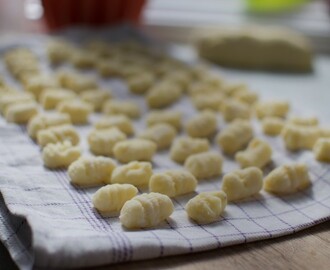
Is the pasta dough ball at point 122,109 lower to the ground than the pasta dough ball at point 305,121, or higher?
higher

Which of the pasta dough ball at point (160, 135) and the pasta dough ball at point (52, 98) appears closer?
the pasta dough ball at point (160, 135)

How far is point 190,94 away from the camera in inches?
61.9

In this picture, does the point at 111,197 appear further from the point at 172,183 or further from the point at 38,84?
the point at 38,84

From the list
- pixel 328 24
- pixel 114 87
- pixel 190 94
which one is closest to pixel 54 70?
pixel 114 87

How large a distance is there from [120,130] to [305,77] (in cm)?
75

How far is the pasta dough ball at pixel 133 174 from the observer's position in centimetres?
107

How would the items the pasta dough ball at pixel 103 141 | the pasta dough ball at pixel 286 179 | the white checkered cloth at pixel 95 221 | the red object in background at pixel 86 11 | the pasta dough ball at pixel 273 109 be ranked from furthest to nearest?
the red object in background at pixel 86 11 < the pasta dough ball at pixel 273 109 < the pasta dough ball at pixel 103 141 < the pasta dough ball at pixel 286 179 < the white checkered cloth at pixel 95 221

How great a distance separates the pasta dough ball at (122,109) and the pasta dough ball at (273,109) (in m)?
0.29

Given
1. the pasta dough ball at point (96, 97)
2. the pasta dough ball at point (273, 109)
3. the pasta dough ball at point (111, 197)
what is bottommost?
the pasta dough ball at point (273, 109)

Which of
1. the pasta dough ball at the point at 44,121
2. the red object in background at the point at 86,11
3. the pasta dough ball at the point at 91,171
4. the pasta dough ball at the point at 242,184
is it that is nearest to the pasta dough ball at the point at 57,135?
the pasta dough ball at the point at 44,121

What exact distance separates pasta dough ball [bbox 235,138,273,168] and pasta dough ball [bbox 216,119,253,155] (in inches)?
1.7

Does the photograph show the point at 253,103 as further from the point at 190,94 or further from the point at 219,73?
the point at 219,73

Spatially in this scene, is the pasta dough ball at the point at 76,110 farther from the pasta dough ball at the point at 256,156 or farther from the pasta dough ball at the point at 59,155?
the pasta dough ball at the point at 256,156

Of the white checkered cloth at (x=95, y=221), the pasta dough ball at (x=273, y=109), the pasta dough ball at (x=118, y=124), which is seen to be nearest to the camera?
the white checkered cloth at (x=95, y=221)
